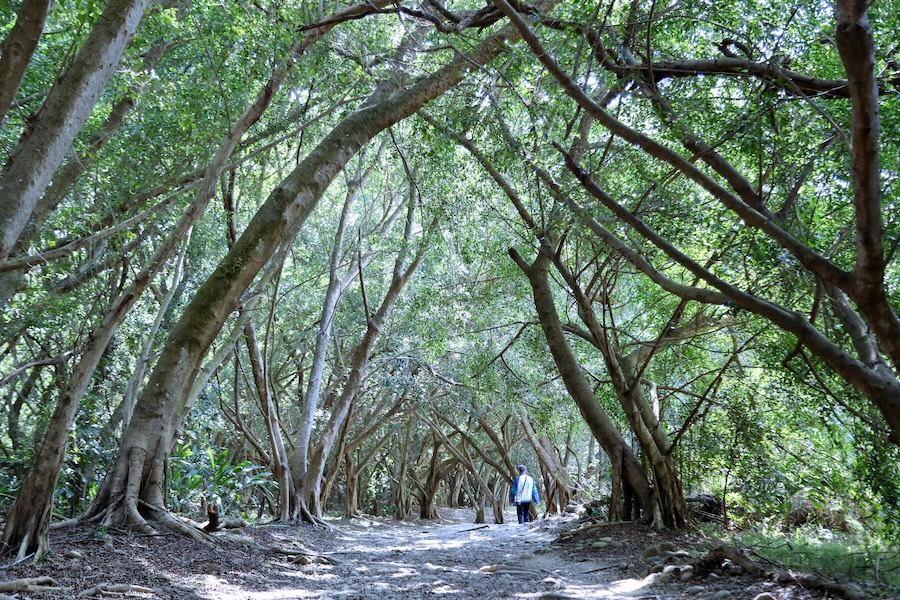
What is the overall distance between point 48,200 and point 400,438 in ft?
53.7

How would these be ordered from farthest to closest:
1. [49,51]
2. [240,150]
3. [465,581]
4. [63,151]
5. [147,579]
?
[240,150] → [49,51] → [465,581] → [147,579] → [63,151]

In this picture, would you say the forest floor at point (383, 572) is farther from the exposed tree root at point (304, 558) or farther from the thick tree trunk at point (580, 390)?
the thick tree trunk at point (580, 390)

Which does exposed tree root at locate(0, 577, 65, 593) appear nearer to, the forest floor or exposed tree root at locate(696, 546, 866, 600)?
the forest floor

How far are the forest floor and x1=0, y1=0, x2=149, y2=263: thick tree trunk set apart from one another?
1976 millimetres

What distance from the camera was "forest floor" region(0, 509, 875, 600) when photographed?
160 inches

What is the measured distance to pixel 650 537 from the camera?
714cm

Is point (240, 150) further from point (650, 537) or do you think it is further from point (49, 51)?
point (650, 537)

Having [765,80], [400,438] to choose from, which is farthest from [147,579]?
[400,438]

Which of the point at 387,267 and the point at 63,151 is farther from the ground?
the point at 387,267

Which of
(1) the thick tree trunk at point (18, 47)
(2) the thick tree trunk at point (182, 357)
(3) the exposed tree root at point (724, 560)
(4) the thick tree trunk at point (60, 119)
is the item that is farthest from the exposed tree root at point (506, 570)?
(1) the thick tree trunk at point (18, 47)

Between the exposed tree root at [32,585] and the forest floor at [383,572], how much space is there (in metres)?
0.01

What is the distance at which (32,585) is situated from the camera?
3.55m

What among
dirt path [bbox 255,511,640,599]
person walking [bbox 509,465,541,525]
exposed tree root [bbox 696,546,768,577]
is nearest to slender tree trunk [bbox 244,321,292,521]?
dirt path [bbox 255,511,640,599]

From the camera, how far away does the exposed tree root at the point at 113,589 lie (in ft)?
12.1
